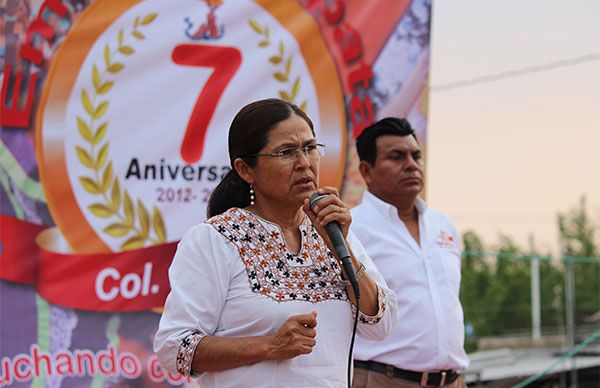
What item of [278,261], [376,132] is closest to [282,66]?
[376,132]

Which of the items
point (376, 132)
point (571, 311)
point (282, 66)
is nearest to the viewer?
point (376, 132)

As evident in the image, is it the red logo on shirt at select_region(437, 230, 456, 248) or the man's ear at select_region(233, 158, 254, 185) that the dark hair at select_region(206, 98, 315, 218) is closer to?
the man's ear at select_region(233, 158, 254, 185)

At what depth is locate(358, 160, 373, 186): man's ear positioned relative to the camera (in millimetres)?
3493

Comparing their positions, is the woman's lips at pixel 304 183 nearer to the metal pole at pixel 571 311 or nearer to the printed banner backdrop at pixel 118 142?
the printed banner backdrop at pixel 118 142

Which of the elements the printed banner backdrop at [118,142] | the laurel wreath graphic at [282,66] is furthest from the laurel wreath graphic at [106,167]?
the laurel wreath graphic at [282,66]

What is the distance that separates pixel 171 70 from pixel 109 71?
0.74ft

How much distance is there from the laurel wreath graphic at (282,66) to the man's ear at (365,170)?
1.10 ft

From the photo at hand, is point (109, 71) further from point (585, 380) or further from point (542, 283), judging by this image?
point (542, 283)

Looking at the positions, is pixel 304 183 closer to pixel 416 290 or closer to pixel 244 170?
pixel 244 170

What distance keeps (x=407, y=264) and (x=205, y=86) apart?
3.17 feet

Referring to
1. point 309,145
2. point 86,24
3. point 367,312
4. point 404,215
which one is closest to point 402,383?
point 404,215

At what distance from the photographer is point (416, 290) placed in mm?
3242

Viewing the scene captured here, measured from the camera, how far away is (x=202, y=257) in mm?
2135

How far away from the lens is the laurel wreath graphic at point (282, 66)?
3.63 m
